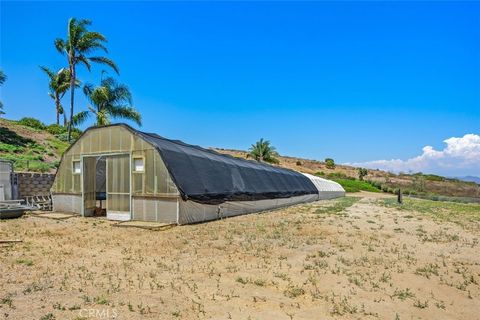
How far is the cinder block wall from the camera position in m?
18.9

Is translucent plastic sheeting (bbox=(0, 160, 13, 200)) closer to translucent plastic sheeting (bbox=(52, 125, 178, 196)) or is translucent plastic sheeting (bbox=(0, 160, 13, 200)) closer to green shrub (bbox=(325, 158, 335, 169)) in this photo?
translucent plastic sheeting (bbox=(52, 125, 178, 196))

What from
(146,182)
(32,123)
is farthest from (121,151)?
(32,123)

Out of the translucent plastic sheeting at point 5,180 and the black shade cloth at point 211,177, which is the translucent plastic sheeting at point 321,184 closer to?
the black shade cloth at point 211,177

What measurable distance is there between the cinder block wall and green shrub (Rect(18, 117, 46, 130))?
22099 millimetres

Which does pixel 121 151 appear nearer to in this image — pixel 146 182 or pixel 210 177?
pixel 146 182

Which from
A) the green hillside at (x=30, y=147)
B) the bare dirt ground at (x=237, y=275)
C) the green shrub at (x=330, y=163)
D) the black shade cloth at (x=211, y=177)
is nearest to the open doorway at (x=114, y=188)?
the black shade cloth at (x=211, y=177)

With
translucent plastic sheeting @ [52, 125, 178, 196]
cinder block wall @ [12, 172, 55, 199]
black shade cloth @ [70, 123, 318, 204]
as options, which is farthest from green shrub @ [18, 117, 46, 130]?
black shade cloth @ [70, 123, 318, 204]

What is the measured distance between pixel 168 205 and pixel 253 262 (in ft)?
22.3

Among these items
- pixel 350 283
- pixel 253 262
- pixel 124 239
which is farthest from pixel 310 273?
pixel 124 239

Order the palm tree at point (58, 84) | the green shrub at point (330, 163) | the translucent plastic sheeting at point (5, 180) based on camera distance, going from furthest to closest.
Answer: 1. the green shrub at point (330, 163)
2. the palm tree at point (58, 84)
3. the translucent plastic sheeting at point (5, 180)

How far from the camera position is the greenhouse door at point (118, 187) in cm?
1538

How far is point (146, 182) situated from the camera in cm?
1464

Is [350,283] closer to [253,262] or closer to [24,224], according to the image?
[253,262]

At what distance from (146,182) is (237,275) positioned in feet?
29.0
